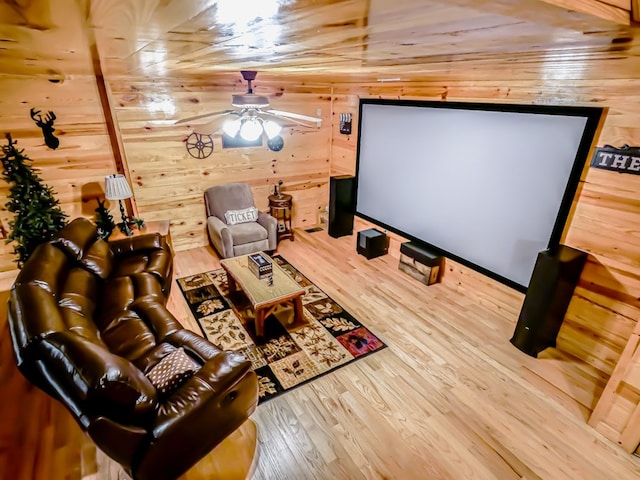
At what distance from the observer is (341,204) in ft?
16.6

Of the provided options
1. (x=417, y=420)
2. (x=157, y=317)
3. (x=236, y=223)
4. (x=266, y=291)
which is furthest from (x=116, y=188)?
(x=417, y=420)

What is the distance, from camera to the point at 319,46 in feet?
3.63

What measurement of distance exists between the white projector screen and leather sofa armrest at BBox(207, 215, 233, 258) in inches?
82.6

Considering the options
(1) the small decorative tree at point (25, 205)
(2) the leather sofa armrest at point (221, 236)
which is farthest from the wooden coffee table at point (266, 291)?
(1) the small decorative tree at point (25, 205)

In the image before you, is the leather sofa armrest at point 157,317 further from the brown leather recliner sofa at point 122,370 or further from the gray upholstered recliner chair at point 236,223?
the gray upholstered recliner chair at point 236,223

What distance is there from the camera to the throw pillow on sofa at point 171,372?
1956mm

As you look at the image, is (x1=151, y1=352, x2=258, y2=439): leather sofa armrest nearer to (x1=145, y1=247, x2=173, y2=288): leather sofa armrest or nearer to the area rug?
the area rug

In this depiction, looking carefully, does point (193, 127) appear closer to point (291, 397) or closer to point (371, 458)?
point (291, 397)

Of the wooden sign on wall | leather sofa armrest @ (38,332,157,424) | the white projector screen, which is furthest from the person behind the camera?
the white projector screen

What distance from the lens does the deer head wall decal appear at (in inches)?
134

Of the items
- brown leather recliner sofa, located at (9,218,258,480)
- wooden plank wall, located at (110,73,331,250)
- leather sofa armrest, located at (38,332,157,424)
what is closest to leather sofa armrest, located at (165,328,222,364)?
brown leather recliner sofa, located at (9,218,258,480)

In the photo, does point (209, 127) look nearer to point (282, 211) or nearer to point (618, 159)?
point (282, 211)

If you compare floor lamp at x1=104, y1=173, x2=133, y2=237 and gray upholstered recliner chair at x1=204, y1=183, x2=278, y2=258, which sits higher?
floor lamp at x1=104, y1=173, x2=133, y2=237

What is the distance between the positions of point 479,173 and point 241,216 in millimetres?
2965
